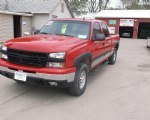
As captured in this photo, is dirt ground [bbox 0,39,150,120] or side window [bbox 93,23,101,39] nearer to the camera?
dirt ground [bbox 0,39,150,120]

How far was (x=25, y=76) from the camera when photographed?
467cm

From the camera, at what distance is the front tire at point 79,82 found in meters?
5.00

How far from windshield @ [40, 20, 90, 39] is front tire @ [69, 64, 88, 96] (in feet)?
3.15

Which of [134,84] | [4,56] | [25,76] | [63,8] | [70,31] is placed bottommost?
[134,84]

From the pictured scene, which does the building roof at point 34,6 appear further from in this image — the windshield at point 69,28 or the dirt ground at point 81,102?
the dirt ground at point 81,102

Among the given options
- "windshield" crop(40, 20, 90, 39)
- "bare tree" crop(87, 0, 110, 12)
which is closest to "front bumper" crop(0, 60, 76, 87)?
"windshield" crop(40, 20, 90, 39)

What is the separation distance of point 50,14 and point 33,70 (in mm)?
18939

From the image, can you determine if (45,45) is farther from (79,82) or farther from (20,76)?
(79,82)

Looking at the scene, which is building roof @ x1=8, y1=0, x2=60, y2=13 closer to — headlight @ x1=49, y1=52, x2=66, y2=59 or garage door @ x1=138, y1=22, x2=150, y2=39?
garage door @ x1=138, y1=22, x2=150, y2=39

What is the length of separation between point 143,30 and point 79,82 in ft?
98.3

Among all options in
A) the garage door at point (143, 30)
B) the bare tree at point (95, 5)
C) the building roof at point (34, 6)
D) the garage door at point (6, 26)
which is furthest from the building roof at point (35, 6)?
the bare tree at point (95, 5)

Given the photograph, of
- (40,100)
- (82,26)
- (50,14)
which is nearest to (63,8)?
(50,14)

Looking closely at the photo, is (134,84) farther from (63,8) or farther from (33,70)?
(63,8)

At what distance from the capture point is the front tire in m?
5.00
